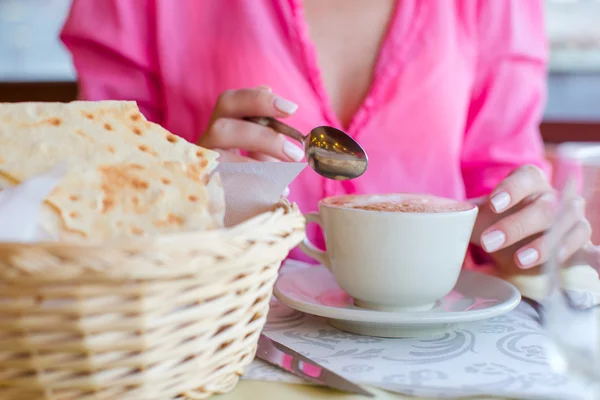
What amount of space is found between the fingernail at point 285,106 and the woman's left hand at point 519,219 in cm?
22

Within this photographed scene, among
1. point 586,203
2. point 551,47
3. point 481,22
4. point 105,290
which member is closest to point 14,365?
point 105,290

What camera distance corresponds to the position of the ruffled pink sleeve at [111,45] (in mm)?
953

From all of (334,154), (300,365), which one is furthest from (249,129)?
(300,365)

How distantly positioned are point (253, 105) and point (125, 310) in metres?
0.42

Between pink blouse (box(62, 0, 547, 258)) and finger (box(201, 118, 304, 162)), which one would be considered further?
pink blouse (box(62, 0, 547, 258))

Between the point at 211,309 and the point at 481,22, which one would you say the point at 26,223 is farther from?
the point at 481,22

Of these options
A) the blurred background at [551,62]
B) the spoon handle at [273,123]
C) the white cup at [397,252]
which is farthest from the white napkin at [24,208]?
the blurred background at [551,62]

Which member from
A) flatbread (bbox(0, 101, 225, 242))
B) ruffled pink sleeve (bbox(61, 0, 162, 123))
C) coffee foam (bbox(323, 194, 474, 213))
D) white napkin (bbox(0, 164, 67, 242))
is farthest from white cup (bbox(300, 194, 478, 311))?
ruffled pink sleeve (bbox(61, 0, 162, 123))

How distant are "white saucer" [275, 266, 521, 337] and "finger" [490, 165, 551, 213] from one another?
0.24 ft

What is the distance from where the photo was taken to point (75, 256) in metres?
0.29

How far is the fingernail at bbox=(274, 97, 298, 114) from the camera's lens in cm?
66

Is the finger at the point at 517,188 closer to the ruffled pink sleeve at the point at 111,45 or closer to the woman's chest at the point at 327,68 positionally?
the woman's chest at the point at 327,68

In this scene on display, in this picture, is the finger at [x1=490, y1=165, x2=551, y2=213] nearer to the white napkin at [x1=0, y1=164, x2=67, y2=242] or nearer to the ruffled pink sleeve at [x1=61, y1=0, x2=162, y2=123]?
the white napkin at [x1=0, y1=164, x2=67, y2=242]

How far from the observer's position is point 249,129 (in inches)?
28.0
